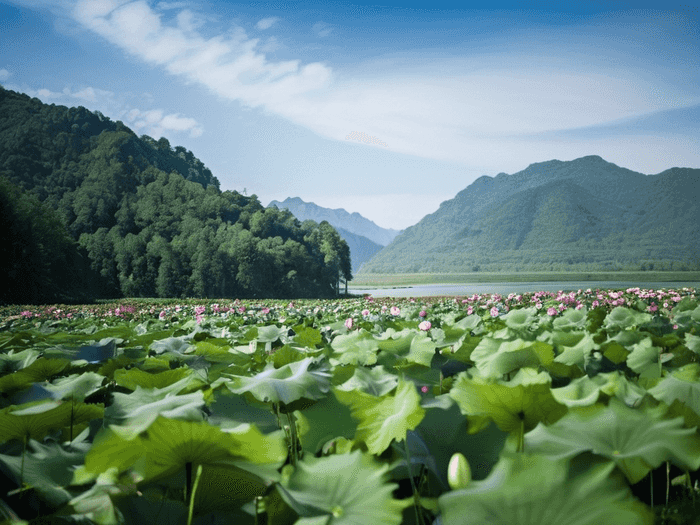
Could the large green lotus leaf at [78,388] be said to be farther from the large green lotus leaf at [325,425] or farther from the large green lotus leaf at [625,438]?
the large green lotus leaf at [625,438]

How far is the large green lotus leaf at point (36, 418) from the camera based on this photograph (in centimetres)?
85

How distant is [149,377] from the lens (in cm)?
127

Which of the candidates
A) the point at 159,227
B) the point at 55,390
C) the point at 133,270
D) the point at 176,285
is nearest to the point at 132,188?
the point at 159,227

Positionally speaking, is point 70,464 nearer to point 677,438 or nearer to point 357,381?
point 357,381

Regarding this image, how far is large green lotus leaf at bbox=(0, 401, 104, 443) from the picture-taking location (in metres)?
0.85

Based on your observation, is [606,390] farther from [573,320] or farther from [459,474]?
[573,320]

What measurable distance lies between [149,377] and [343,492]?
2.76 ft

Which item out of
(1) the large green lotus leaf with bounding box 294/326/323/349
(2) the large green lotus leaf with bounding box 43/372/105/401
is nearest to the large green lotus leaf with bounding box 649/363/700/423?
(2) the large green lotus leaf with bounding box 43/372/105/401

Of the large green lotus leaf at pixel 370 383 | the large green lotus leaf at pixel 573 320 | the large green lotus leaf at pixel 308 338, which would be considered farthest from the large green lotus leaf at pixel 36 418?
the large green lotus leaf at pixel 573 320

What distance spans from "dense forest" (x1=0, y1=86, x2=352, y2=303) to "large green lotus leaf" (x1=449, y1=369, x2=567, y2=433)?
46.5 m

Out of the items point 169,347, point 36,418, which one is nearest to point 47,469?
point 36,418

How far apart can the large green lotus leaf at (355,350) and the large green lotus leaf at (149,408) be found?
2.33 ft

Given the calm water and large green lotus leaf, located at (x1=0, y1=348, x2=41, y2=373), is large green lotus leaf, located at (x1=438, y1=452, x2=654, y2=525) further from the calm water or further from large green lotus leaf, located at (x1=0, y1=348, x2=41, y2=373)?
the calm water

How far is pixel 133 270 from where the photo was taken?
61.7 m
